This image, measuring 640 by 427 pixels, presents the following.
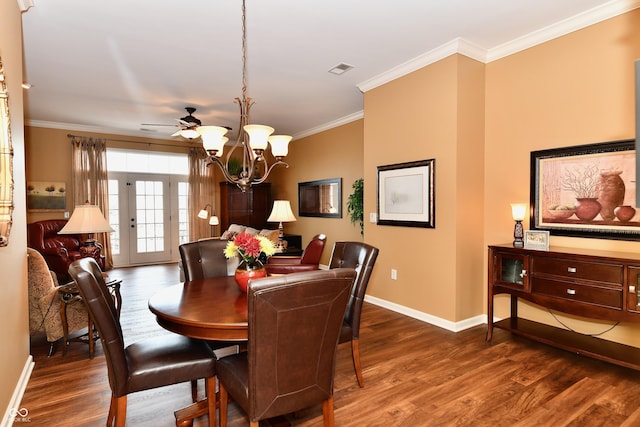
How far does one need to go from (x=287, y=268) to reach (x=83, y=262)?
7.46 ft

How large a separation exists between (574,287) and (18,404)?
393cm

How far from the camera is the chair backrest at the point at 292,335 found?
144 cm

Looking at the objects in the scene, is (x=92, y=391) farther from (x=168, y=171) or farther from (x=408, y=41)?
(x=168, y=171)

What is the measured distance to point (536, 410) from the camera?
7.21ft

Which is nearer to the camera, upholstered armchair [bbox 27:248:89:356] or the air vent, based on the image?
upholstered armchair [bbox 27:248:89:356]

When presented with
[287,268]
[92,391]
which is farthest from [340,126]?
[92,391]

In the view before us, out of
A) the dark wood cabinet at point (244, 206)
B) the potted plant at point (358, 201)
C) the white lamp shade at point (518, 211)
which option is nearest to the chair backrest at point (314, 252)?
the potted plant at point (358, 201)

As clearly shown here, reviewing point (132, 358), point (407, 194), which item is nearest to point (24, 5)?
point (132, 358)

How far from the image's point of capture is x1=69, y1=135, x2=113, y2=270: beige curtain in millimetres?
6801

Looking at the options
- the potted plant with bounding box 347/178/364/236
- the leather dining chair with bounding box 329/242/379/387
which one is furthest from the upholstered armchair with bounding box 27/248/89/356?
the potted plant with bounding box 347/178/364/236

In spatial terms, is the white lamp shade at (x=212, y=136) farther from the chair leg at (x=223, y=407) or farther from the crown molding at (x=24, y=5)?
the crown molding at (x=24, y=5)

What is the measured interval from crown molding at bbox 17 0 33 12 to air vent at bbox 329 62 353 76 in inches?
108

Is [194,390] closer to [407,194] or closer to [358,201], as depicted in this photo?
[407,194]

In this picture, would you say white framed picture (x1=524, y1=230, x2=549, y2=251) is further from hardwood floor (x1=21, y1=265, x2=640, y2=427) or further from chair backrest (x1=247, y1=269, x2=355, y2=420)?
chair backrest (x1=247, y1=269, x2=355, y2=420)
